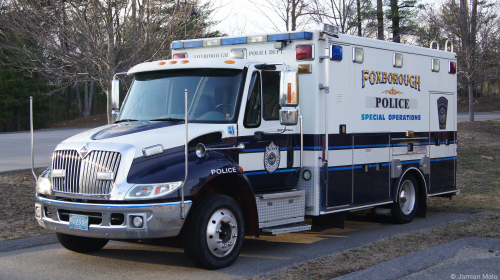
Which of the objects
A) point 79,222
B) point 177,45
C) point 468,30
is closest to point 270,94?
point 177,45

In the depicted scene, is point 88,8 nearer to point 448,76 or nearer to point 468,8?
point 448,76

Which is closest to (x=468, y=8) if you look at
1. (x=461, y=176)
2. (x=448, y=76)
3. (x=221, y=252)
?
(x=461, y=176)

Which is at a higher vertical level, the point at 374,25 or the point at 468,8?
the point at 468,8

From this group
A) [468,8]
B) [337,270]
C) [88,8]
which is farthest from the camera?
[468,8]

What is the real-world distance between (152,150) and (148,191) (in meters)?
0.49

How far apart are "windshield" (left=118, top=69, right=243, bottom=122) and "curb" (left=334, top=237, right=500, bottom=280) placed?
2475 millimetres

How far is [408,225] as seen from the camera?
31.6ft

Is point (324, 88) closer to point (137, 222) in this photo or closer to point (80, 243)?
point (137, 222)

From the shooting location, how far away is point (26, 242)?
308 inches

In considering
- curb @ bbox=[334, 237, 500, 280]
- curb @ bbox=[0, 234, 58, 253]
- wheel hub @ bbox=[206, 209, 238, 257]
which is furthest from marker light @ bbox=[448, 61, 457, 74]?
curb @ bbox=[0, 234, 58, 253]

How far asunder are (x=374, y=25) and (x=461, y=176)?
22.3 feet

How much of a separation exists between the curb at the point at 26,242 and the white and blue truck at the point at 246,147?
Answer: 3.11 feet

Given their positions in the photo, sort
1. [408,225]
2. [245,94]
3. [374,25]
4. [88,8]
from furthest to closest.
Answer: [374,25] → [88,8] → [408,225] → [245,94]

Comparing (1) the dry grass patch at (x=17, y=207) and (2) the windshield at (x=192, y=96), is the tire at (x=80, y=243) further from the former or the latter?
(2) the windshield at (x=192, y=96)
